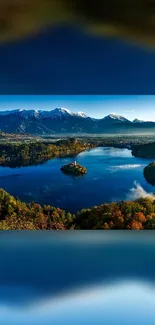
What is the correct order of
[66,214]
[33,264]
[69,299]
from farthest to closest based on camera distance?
1. [66,214]
2. [33,264]
3. [69,299]

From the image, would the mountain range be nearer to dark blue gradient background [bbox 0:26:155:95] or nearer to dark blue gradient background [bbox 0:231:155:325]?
dark blue gradient background [bbox 0:26:155:95]

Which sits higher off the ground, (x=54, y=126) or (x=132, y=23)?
(x=132, y=23)

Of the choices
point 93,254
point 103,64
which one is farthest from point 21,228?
point 103,64

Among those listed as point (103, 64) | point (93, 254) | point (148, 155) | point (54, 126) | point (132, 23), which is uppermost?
point (132, 23)

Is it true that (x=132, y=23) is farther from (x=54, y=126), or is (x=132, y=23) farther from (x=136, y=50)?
(x=54, y=126)

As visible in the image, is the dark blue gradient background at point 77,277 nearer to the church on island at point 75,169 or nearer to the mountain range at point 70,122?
the church on island at point 75,169

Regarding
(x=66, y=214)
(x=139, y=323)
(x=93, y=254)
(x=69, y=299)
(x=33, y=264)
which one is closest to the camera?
(x=139, y=323)

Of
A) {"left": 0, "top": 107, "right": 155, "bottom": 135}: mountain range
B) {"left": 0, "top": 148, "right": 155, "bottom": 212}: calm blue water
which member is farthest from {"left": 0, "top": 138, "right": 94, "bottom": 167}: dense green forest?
{"left": 0, "top": 107, "right": 155, "bottom": 135}: mountain range
